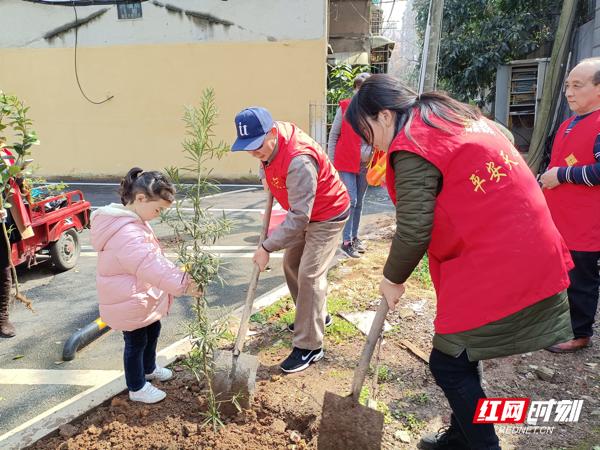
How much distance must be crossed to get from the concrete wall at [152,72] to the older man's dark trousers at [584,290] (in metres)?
9.35

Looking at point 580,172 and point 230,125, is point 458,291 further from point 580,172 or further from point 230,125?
point 230,125

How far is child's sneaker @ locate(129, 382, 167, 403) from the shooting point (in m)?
2.78

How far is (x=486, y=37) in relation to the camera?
12.4 metres

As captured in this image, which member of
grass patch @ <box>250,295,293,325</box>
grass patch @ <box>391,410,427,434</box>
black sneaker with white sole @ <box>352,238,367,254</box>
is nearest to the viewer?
grass patch @ <box>391,410,427,434</box>

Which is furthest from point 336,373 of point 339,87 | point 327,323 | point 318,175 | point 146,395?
point 339,87

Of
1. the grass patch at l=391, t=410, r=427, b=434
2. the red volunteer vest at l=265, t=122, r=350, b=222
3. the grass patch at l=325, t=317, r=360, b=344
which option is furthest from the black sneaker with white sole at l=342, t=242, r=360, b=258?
the grass patch at l=391, t=410, r=427, b=434

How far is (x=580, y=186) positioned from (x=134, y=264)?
2755 millimetres

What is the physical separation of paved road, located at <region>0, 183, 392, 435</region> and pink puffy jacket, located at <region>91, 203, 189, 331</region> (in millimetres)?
240

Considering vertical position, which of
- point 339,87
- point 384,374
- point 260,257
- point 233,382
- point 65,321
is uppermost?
point 339,87

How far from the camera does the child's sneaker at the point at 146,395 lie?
9.13 ft

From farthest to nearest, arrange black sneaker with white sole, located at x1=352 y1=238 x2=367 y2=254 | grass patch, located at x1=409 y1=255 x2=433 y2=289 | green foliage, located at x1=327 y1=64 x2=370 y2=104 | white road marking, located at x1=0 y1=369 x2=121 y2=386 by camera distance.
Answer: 1. green foliage, located at x1=327 y1=64 x2=370 y2=104
2. black sneaker with white sole, located at x1=352 y1=238 x2=367 y2=254
3. grass patch, located at x1=409 y1=255 x2=433 y2=289
4. white road marking, located at x1=0 y1=369 x2=121 y2=386

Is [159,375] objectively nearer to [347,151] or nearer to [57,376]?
[57,376]

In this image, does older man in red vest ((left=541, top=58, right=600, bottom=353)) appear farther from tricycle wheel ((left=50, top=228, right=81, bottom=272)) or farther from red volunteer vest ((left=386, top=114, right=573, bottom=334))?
tricycle wheel ((left=50, top=228, right=81, bottom=272))
